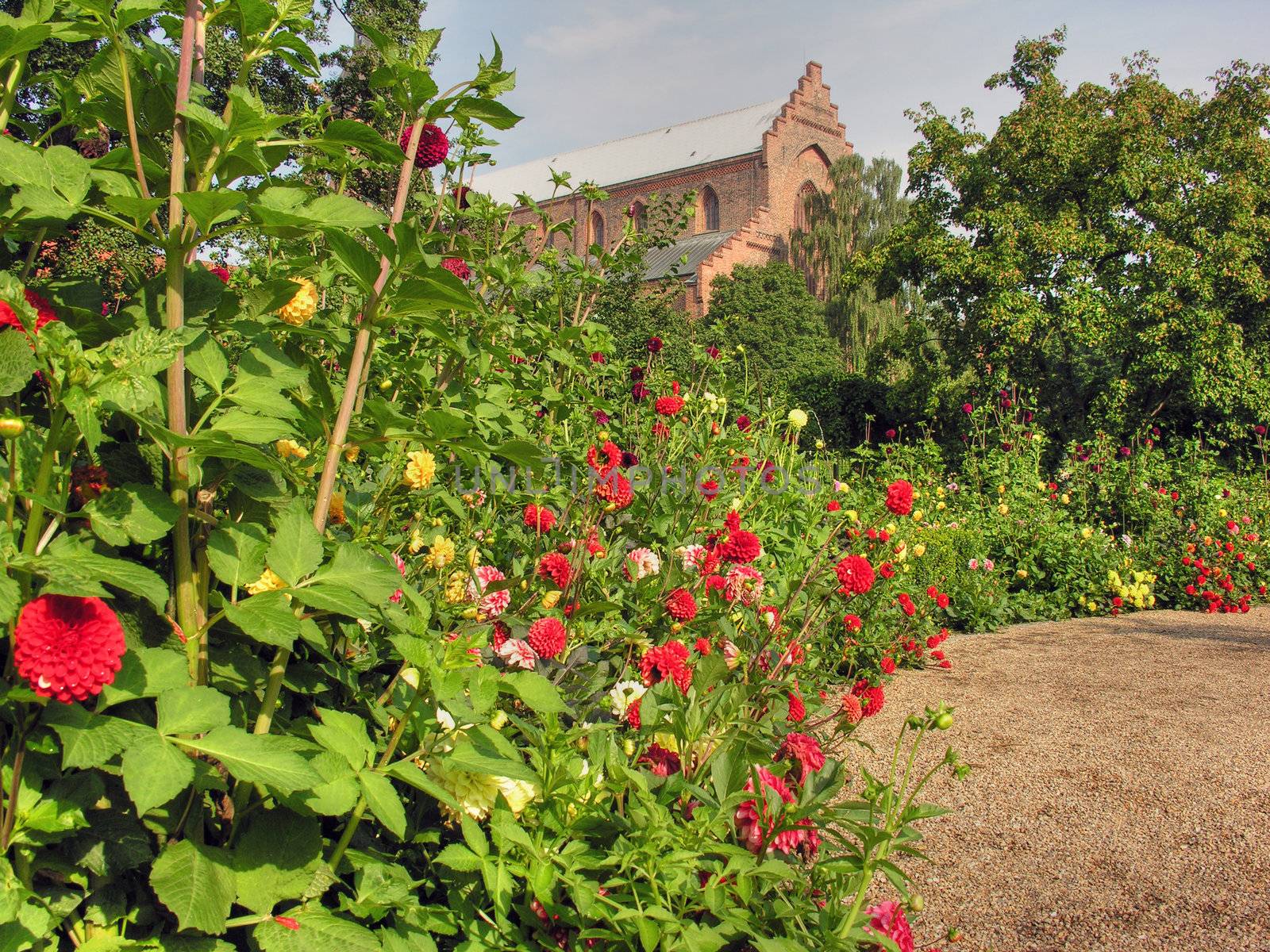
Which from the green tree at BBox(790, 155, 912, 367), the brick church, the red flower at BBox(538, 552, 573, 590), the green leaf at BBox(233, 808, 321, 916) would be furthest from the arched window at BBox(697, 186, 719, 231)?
the green leaf at BBox(233, 808, 321, 916)

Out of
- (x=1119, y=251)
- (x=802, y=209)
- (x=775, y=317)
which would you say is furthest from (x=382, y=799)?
(x=802, y=209)

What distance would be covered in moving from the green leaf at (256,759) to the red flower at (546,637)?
2.40 ft

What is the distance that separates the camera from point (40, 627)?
2.38 feet

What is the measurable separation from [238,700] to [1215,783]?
8.58 ft

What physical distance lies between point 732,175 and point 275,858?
35168mm

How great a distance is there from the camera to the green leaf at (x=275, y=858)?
37.3 inches

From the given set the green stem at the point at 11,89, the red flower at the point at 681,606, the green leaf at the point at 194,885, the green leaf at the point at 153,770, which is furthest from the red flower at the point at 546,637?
the green stem at the point at 11,89

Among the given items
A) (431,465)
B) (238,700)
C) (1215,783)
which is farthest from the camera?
(1215,783)

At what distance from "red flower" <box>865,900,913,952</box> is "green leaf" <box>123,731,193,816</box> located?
0.93 metres

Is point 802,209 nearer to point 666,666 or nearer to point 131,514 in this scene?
point 666,666

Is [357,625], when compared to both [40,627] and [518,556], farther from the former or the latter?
[518,556]

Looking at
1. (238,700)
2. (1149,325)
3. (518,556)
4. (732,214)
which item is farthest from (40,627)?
(732,214)

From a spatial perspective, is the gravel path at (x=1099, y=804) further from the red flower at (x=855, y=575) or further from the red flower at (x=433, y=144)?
the red flower at (x=433, y=144)

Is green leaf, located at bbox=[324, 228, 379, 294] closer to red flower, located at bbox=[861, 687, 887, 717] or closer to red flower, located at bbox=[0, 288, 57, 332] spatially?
red flower, located at bbox=[0, 288, 57, 332]
